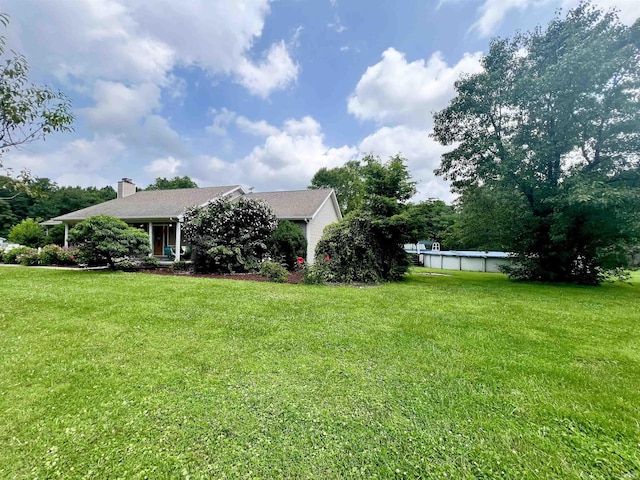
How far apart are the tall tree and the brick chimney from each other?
2127 centimetres

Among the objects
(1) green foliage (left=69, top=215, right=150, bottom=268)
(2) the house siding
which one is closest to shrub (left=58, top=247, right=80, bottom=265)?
(1) green foliage (left=69, top=215, right=150, bottom=268)

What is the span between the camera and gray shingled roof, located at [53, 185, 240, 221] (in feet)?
48.1

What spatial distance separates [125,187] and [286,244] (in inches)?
595

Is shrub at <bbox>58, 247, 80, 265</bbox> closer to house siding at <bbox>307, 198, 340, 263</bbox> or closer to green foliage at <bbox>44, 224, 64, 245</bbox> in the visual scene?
A: green foliage at <bbox>44, 224, 64, 245</bbox>

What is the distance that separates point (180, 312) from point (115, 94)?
1181 cm

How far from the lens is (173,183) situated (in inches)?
1681

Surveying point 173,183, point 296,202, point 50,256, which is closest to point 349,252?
point 296,202

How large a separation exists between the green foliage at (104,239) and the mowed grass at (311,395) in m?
4.94

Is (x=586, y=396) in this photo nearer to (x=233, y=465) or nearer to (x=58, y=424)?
(x=233, y=465)

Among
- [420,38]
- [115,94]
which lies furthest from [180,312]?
[420,38]

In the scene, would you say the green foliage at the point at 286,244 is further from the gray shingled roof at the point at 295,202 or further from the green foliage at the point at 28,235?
the green foliage at the point at 28,235

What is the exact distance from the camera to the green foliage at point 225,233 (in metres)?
11.5

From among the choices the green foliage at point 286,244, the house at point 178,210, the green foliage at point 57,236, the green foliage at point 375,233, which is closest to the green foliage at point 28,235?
the green foliage at point 57,236

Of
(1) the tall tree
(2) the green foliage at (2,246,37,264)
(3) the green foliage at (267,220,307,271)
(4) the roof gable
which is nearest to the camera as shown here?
(1) the tall tree
